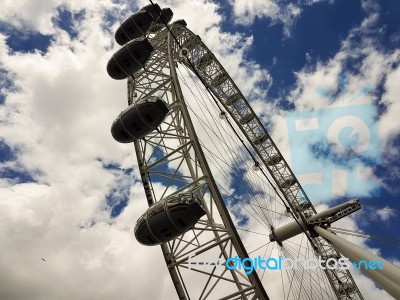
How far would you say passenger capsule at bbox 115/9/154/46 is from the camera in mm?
22375

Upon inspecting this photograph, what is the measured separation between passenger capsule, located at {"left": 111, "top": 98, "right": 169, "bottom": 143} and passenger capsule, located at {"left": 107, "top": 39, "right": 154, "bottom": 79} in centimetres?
402

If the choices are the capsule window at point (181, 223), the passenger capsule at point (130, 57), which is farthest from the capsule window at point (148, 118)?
the capsule window at point (181, 223)

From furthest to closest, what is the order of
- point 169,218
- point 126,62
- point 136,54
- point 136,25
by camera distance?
1. point 136,25
2. point 126,62
3. point 136,54
4. point 169,218

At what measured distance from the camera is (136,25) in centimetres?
2239

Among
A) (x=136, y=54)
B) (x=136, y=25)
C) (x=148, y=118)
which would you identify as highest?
(x=136, y=25)

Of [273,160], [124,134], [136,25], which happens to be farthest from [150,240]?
[273,160]

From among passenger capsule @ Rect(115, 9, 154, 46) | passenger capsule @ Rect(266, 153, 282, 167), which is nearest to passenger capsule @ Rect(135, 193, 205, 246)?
passenger capsule @ Rect(115, 9, 154, 46)

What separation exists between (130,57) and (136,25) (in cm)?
541

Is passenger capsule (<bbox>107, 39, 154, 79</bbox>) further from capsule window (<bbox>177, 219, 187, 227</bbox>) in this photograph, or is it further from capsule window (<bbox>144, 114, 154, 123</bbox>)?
capsule window (<bbox>177, 219, 187, 227</bbox>)

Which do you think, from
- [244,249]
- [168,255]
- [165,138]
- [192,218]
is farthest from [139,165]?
[244,249]

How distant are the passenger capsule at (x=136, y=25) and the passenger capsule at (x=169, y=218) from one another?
14.3 meters

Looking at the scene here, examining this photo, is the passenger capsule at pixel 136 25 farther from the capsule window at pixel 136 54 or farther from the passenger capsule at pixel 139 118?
the passenger capsule at pixel 139 118

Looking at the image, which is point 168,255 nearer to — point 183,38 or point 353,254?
point 353,254

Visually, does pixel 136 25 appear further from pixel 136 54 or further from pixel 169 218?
pixel 169 218
